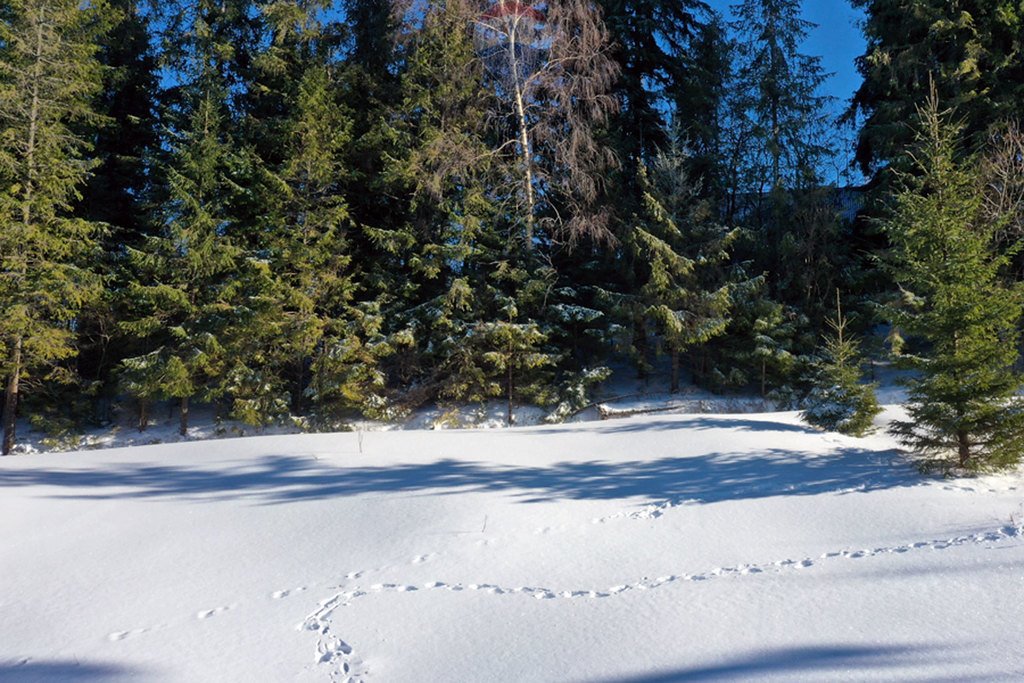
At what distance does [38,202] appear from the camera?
14.7 m

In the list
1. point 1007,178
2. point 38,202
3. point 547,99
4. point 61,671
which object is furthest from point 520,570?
point 38,202

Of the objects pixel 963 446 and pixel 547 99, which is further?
pixel 547 99

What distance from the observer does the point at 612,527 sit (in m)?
5.25

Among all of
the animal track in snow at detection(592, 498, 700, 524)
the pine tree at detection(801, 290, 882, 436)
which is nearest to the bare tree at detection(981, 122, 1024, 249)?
the pine tree at detection(801, 290, 882, 436)

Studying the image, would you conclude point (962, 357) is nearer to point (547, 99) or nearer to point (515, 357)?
point (515, 357)

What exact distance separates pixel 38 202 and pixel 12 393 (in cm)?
435

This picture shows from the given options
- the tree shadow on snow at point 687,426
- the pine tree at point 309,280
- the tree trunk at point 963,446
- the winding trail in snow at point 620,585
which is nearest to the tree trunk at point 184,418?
the pine tree at point 309,280

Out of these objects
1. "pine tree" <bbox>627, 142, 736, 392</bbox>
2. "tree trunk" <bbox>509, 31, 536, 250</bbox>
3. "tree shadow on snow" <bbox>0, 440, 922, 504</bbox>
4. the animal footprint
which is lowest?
the animal footprint

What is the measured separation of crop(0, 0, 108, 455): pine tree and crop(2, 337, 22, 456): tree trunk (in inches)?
0.9

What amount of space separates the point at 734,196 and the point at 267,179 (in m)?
13.4

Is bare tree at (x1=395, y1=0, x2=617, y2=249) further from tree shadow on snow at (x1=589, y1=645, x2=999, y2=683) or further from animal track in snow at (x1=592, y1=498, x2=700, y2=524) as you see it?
tree shadow on snow at (x1=589, y1=645, x2=999, y2=683)

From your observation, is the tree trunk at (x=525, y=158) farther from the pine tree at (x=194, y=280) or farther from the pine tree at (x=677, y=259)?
the pine tree at (x=194, y=280)

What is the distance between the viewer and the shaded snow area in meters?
3.30

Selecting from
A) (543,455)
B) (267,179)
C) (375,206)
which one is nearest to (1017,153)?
(543,455)
